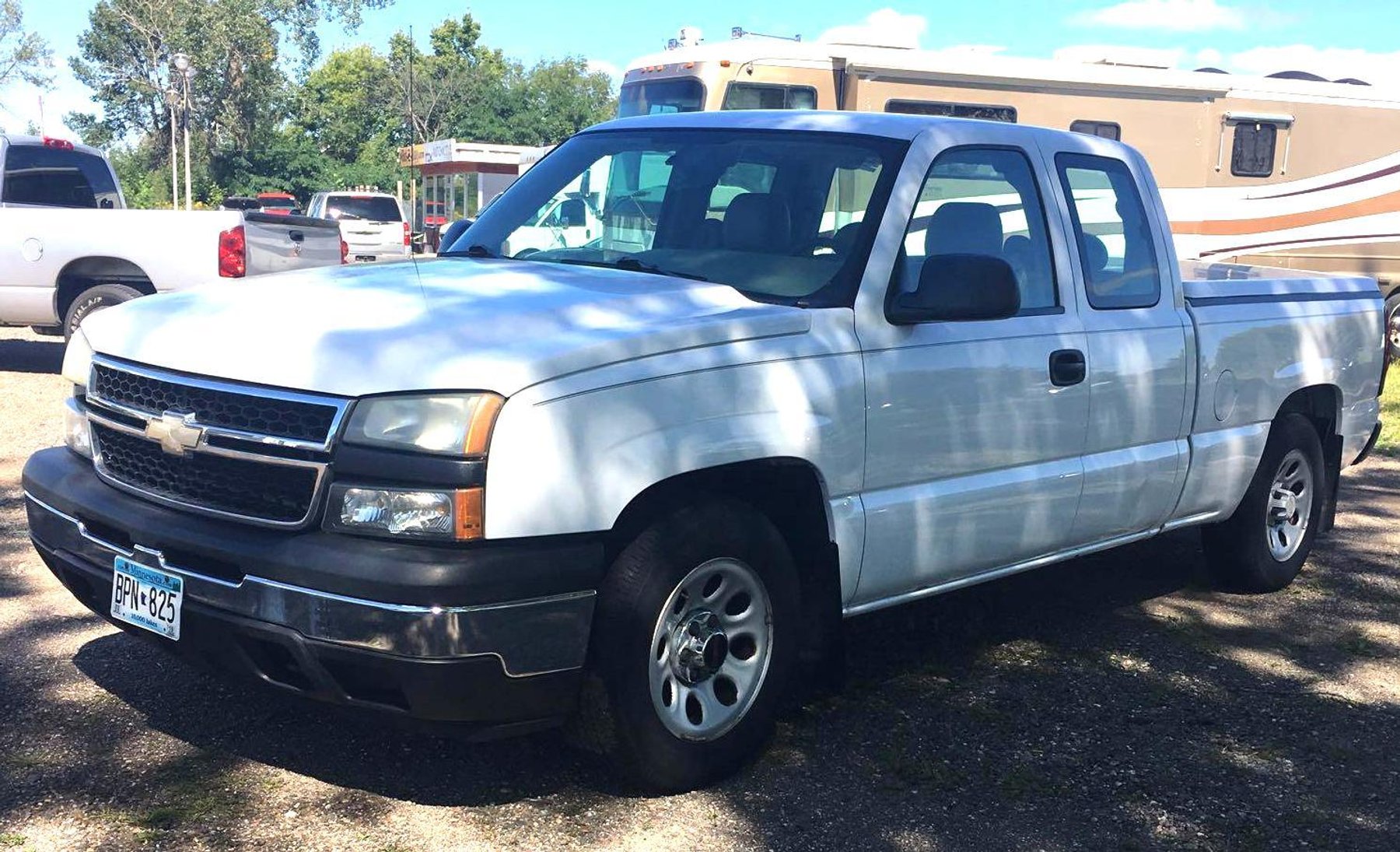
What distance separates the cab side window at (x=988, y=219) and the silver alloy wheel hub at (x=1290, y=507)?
205 centimetres

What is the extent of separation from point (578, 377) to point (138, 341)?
1.29m

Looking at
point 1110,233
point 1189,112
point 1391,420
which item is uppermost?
point 1189,112

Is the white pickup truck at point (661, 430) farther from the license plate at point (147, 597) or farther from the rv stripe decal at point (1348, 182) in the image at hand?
the rv stripe decal at point (1348, 182)

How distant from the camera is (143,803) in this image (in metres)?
3.72

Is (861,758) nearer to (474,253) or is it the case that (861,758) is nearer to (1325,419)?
(474,253)

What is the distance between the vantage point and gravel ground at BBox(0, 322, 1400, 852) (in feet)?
12.2

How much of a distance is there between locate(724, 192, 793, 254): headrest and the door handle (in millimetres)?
1020

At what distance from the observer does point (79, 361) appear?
167 inches

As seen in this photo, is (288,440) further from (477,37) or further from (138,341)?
(477,37)

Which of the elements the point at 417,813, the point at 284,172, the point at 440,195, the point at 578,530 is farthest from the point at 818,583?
the point at 284,172

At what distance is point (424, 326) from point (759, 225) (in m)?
1.32

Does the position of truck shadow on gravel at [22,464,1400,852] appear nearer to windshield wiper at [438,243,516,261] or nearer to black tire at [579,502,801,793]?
black tire at [579,502,801,793]

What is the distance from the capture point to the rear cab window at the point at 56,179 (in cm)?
1220

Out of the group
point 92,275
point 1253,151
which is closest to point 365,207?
point 92,275
